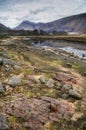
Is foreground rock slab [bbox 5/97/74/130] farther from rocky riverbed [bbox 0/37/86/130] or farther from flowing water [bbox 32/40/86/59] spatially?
flowing water [bbox 32/40/86/59]

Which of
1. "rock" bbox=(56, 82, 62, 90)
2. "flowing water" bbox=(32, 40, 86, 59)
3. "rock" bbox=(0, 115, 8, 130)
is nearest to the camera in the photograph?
"rock" bbox=(0, 115, 8, 130)

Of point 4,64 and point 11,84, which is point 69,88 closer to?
point 11,84

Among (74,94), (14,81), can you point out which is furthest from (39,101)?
(14,81)

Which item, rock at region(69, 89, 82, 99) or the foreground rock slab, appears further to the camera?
rock at region(69, 89, 82, 99)

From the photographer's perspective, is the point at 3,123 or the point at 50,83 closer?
the point at 3,123

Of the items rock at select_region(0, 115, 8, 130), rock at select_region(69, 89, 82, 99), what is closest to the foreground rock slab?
rock at select_region(0, 115, 8, 130)

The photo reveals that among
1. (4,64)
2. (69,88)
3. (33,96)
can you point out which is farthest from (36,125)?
(4,64)

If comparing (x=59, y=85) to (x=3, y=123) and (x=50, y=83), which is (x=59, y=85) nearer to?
(x=50, y=83)

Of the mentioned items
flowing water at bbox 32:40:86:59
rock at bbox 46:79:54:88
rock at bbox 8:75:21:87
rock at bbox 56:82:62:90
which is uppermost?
rock at bbox 8:75:21:87

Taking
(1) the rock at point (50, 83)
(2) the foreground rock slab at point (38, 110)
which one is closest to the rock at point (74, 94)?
(2) the foreground rock slab at point (38, 110)

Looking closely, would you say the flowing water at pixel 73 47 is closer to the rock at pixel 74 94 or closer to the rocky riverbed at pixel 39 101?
the rocky riverbed at pixel 39 101

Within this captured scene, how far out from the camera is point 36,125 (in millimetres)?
15141

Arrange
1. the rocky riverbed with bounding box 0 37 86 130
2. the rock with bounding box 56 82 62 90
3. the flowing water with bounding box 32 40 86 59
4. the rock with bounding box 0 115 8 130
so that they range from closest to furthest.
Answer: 1. the rock with bounding box 0 115 8 130
2. the rocky riverbed with bounding box 0 37 86 130
3. the rock with bounding box 56 82 62 90
4. the flowing water with bounding box 32 40 86 59

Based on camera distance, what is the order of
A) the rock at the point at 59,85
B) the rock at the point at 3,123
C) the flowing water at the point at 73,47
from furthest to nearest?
the flowing water at the point at 73,47 → the rock at the point at 59,85 → the rock at the point at 3,123
